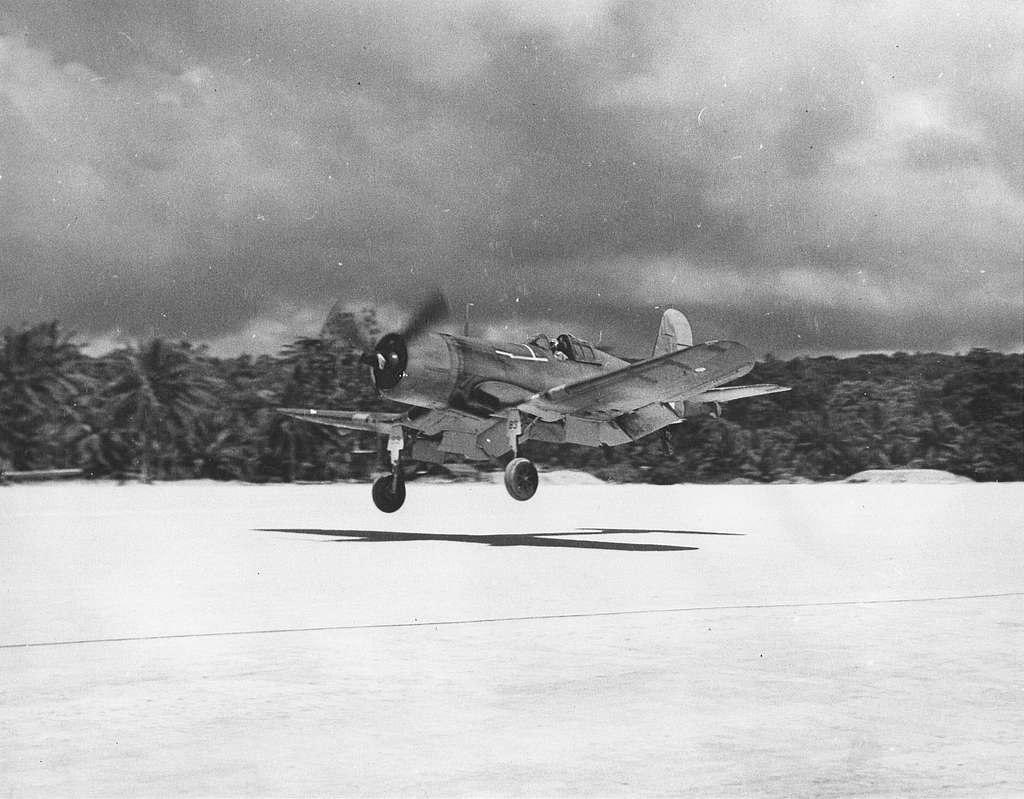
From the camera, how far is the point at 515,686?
7309 mm

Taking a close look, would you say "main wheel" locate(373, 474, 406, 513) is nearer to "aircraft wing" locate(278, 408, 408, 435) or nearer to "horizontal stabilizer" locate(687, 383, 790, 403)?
"aircraft wing" locate(278, 408, 408, 435)

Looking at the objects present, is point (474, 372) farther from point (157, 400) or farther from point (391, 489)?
point (157, 400)

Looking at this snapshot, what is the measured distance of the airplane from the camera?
2214 centimetres

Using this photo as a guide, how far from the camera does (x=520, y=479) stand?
21891 millimetres

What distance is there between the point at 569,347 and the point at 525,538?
17.1 feet

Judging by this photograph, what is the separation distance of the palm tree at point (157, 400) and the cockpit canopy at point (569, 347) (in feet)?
174

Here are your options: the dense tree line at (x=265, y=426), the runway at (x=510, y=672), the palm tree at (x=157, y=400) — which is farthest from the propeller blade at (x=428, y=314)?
the palm tree at (x=157, y=400)

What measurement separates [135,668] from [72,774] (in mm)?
2815

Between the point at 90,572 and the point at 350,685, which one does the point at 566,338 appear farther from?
the point at 350,685

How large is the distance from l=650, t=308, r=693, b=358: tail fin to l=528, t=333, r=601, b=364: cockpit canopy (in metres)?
6.52

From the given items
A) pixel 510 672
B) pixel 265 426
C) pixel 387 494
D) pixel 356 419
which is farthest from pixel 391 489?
pixel 265 426

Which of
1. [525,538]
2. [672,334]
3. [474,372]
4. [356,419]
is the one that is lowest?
[525,538]

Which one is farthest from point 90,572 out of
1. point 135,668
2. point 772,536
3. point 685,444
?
point 685,444

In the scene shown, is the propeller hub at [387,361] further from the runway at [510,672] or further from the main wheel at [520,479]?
the runway at [510,672]
